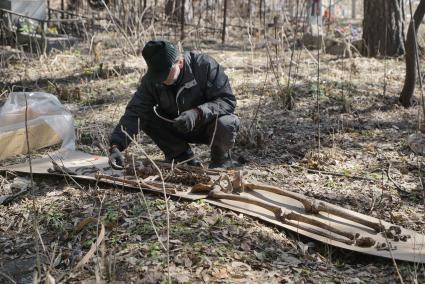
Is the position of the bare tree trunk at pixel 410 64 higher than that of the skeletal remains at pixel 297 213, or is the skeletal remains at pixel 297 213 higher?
the bare tree trunk at pixel 410 64

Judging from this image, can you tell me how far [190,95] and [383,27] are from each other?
4682 mm

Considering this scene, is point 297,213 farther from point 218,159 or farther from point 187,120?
point 218,159

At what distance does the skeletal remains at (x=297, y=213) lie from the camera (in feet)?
9.87

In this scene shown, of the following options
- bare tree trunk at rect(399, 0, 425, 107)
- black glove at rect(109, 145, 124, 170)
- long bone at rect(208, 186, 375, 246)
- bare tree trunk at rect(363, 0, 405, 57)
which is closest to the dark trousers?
black glove at rect(109, 145, 124, 170)

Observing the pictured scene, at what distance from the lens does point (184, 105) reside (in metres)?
3.96

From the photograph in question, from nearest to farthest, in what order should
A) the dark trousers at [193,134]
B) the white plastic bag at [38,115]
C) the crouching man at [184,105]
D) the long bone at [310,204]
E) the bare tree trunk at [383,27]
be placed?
the long bone at [310,204], the crouching man at [184,105], the dark trousers at [193,134], the white plastic bag at [38,115], the bare tree trunk at [383,27]

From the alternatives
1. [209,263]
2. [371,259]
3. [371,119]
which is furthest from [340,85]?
[209,263]

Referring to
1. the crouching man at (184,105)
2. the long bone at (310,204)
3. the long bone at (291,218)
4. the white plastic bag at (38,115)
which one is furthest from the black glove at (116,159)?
the white plastic bag at (38,115)

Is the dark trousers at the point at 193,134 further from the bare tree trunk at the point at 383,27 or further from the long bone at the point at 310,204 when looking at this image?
the bare tree trunk at the point at 383,27

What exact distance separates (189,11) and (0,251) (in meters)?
9.50

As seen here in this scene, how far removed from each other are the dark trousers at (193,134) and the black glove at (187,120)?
0.21m

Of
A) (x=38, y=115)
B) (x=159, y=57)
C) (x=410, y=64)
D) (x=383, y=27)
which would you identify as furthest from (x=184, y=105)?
(x=383, y=27)

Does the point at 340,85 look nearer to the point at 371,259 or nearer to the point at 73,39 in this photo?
the point at 371,259

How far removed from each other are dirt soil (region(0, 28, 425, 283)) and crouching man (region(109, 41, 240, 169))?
1.13ft
